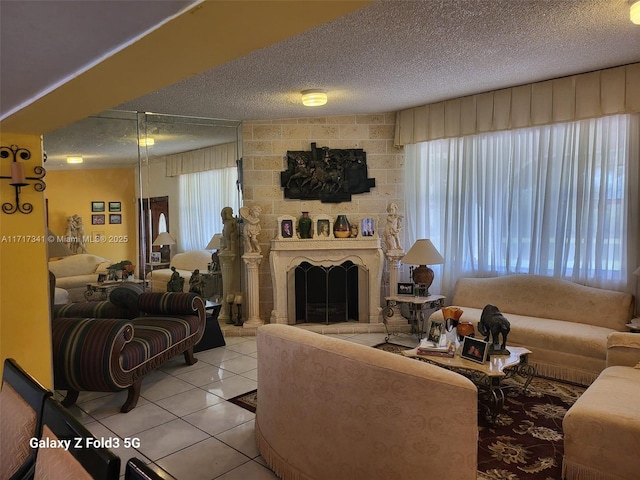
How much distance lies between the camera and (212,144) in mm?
5344

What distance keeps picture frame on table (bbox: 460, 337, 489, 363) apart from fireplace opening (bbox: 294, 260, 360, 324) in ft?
7.93

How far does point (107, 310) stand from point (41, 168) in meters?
1.97

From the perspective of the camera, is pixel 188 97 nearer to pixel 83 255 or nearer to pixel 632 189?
pixel 83 255

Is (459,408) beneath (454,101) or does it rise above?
beneath

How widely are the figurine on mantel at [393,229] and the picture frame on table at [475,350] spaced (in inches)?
87.2

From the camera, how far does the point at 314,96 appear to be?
4.13m

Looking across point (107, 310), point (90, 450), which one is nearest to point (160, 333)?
point (107, 310)

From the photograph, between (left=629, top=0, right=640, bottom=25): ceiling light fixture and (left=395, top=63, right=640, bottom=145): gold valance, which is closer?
(left=629, top=0, right=640, bottom=25): ceiling light fixture

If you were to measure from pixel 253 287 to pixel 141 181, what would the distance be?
5.61 ft

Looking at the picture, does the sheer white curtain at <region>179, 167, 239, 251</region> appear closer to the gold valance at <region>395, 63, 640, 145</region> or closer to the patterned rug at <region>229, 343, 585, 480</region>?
the gold valance at <region>395, 63, 640, 145</region>

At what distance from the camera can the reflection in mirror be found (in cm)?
439

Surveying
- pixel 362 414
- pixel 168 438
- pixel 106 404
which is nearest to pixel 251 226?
pixel 106 404

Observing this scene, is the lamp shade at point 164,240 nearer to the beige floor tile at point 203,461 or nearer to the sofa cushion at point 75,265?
the sofa cushion at point 75,265

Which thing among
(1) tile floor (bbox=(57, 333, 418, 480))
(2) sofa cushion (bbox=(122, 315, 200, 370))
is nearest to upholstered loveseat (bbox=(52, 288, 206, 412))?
(2) sofa cushion (bbox=(122, 315, 200, 370))
